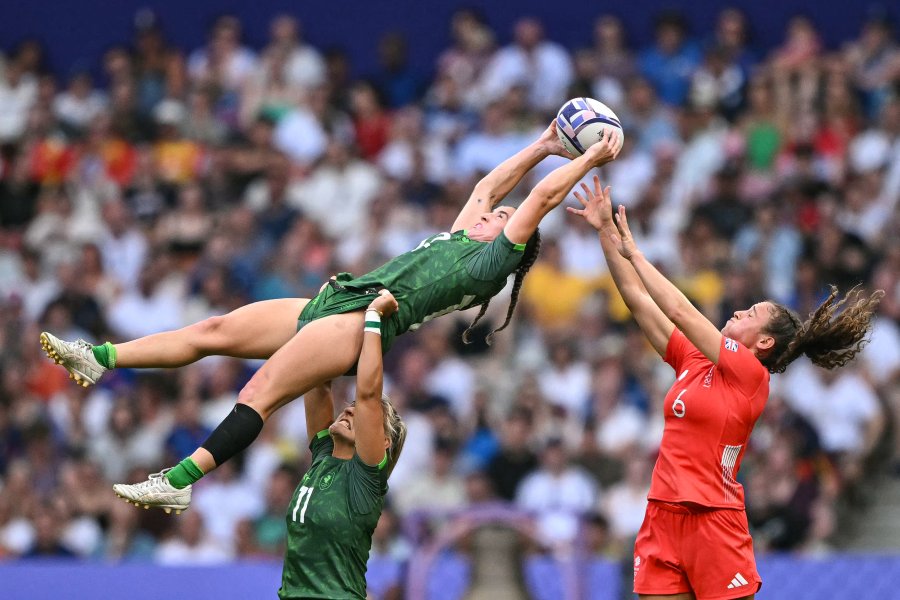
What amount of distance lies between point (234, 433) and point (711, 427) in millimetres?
1999

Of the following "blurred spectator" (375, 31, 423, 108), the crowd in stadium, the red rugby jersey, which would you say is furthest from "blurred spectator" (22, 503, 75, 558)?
the red rugby jersey

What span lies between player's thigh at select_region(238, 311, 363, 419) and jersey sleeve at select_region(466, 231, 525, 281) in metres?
0.57

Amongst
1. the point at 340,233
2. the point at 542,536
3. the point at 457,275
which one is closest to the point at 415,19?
the point at 340,233

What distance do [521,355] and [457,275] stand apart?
209 inches

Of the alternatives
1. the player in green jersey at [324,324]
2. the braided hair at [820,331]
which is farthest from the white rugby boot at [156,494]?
the braided hair at [820,331]

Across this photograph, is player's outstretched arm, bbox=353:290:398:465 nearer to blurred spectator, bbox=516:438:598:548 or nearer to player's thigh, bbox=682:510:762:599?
player's thigh, bbox=682:510:762:599

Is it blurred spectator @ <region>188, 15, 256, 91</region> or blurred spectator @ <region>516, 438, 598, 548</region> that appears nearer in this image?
blurred spectator @ <region>516, 438, 598, 548</region>

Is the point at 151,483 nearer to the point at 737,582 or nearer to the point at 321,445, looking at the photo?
the point at 321,445

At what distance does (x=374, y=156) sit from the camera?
13.9 m

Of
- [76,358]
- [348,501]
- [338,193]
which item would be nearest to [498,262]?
[348,501]

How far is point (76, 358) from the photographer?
6.57 metres

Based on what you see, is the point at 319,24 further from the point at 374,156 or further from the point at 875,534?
the point at 875,534

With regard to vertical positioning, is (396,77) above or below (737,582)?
above

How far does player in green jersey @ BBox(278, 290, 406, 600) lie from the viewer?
6.10m
